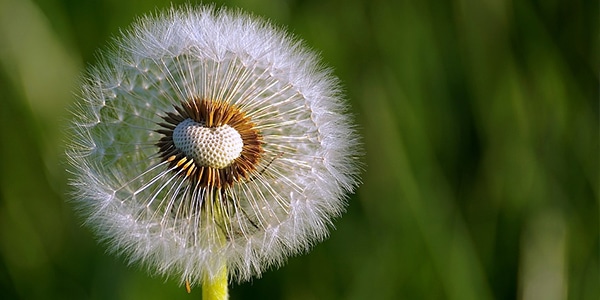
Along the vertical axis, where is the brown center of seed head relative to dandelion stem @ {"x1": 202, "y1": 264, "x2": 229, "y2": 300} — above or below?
above

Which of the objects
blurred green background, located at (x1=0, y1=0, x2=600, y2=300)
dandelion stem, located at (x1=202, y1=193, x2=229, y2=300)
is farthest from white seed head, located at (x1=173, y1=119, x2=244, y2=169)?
blurred green background, located at (x1=0, y1=0, x2=600, y2=300)

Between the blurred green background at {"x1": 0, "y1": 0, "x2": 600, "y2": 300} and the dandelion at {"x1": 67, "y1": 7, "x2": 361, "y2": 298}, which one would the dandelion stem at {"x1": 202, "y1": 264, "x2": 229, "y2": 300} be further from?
the blurred green background at {"x1": 0, "y1": 0, "x2": 600, "y2": 300}

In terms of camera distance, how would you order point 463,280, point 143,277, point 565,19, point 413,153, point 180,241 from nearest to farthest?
point 180,241, point 143,277, point 463,280, point 413,153, point 565,19

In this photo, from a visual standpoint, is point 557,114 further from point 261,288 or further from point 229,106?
point 229,106

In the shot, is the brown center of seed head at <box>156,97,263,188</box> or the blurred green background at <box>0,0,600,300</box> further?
the blurred green background at <box>0,0,600,300</box>

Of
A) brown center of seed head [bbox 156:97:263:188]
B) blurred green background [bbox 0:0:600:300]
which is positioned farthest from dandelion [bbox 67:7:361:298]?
blurred green background [bbox 0:0:600:300]

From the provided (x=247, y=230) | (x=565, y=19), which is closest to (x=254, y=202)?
(x=247, y=230)

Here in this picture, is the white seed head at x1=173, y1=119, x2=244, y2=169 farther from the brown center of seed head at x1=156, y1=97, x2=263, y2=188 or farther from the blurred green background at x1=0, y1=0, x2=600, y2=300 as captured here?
the blurred green background at x1=0, y1=0, x2=600, y2=300

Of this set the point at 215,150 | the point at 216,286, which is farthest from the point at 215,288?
the point at 215,150
